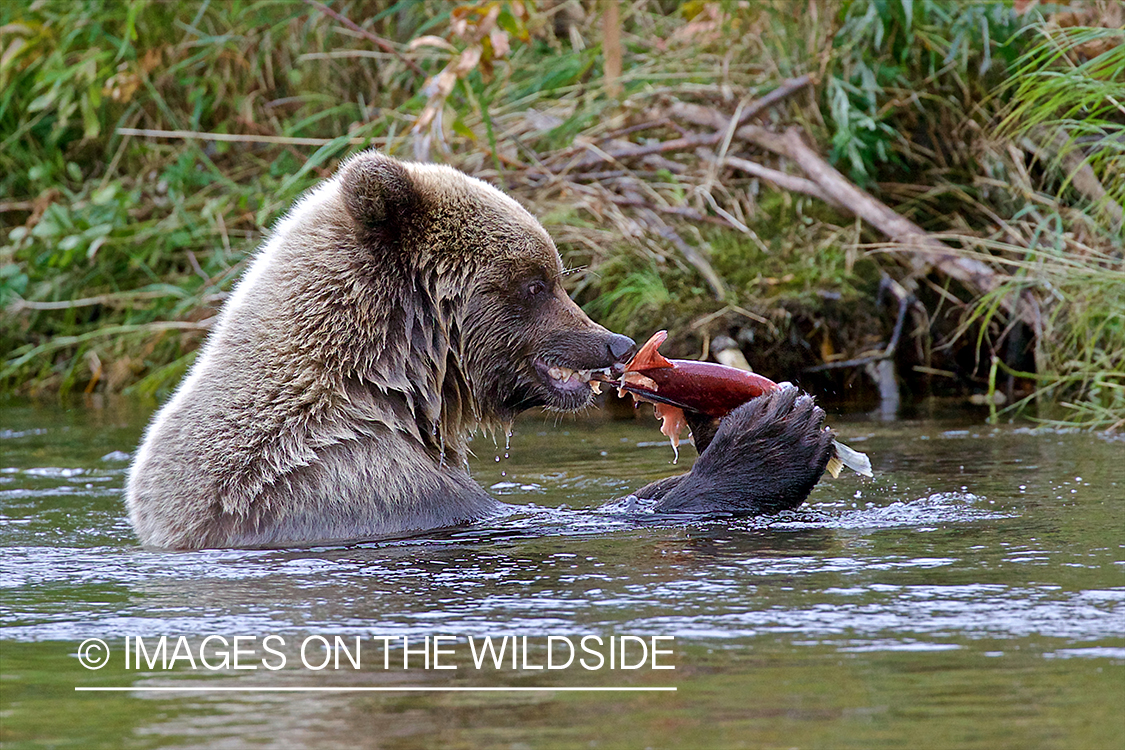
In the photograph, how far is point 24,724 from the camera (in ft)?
8.14

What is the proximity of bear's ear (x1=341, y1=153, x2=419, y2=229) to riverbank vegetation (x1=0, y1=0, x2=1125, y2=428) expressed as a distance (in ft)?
9.79

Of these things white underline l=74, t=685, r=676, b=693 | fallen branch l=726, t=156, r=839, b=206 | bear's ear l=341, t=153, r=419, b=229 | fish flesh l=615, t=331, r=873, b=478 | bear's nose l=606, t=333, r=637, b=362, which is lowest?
white underline l=74, t=685, r=676, b=693

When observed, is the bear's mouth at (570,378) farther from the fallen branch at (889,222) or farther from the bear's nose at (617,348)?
the fallen branch at (889,222)

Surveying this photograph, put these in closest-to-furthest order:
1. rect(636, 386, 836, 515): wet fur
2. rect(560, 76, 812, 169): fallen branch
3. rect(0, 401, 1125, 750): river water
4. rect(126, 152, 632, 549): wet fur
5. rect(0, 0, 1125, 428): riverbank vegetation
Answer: rect(0, 401, 1125, 750): river water < rect(126, 152, 632, 549): wet fur < rect(636, 386, 836, 515): wet fur < rect(0, 0, 1125, 428): riverbank vegetation < rect(560, 76, 812, 169): fallen branch

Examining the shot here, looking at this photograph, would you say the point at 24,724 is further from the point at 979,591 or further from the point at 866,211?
the point at 866,211

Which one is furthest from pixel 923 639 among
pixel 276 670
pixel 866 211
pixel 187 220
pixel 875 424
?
pixel 187 220

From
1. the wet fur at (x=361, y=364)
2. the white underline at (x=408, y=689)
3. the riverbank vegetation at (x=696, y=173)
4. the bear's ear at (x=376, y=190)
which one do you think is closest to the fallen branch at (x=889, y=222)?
the riverbank vegetation at (x=696, y=173)

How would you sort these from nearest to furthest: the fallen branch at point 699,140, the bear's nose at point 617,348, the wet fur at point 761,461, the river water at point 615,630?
1. the river water at point 615,630
2. the wet fur at point 761,461
3. the bear's nose at point 617,348
4. the fallen branch at point 699,140

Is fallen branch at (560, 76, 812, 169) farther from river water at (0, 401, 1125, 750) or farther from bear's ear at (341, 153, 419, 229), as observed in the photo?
bear's ear at (341, 153, 419, 229)

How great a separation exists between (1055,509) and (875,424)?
2.58m

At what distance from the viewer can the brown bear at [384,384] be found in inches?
165

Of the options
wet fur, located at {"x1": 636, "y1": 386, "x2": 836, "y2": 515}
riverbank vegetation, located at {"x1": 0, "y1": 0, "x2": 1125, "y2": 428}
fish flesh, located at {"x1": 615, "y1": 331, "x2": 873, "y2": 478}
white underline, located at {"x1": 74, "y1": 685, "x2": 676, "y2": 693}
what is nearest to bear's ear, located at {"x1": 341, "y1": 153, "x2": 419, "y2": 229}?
fish flesh, located at {"x1": 615, "y1": 331, "x2": 873, "y2": 478}

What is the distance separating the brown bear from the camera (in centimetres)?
419

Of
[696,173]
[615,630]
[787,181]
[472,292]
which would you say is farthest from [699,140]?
[615,630]
